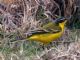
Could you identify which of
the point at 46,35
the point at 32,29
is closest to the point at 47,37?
the point at 46,35

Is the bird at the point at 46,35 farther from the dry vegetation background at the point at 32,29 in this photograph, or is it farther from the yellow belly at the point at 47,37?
the dry vegetation background at the point at 32,29

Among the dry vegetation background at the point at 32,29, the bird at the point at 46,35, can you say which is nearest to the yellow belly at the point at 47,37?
the bird at the point at 46,35

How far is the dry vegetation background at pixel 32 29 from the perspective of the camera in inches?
249

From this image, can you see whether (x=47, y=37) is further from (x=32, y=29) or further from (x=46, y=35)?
(x=32, y=29)

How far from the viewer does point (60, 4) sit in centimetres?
862

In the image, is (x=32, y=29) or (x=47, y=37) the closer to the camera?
(x=47, y=37)

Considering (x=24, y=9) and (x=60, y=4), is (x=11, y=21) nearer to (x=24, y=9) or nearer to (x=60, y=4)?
(x=24, y=9)

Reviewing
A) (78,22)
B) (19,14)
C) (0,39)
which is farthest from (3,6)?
(78,22)

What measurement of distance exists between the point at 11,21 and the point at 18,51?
154cm

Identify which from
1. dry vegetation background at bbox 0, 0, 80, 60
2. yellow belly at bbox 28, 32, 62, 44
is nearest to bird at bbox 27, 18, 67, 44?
yellow belly at bbox 28, 32, 62, 44

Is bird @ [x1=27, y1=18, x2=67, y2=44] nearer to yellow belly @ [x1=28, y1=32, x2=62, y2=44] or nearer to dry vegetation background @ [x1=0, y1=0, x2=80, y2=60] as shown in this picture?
yellow belly @ [x1=28, y1=32, x2=62, y2=44]

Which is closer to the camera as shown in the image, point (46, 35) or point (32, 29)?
point (46, 35)

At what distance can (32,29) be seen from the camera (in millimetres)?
7812

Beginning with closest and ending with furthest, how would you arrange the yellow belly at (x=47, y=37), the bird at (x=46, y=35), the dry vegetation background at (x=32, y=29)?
the dry vegetation background at (x=32, y=29), the bird at (x=46, y=35), the yellow belly at (x=47, y=37)
